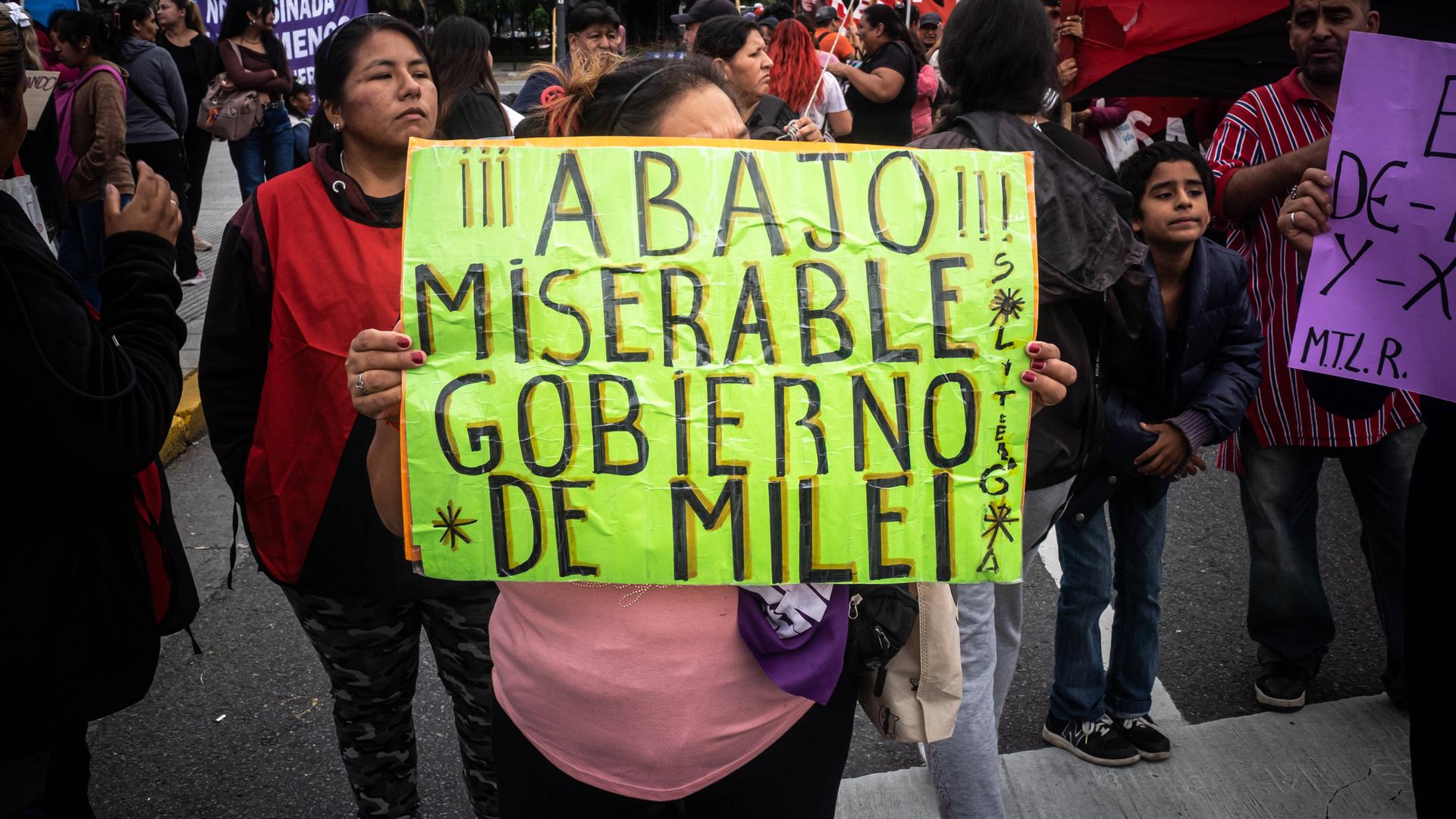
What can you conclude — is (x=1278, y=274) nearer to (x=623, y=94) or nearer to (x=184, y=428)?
(x=623, y=94)

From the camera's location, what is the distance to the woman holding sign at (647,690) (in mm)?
1566

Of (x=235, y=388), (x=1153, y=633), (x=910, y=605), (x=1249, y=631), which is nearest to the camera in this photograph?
(x=910, y=605)

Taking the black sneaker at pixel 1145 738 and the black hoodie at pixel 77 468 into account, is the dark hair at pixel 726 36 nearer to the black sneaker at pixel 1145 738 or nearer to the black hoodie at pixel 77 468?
the black sneaker at pixel 1145 738

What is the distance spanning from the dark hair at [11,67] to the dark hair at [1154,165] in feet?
8.20

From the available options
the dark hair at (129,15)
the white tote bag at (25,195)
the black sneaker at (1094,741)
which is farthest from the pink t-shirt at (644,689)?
the dark hair at (129,15)

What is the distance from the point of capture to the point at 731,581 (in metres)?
1.59

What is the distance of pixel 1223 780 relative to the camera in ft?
9.91

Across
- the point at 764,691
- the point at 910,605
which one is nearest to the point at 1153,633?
the point at 910,605

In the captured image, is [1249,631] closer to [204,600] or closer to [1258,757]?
[1258,757]

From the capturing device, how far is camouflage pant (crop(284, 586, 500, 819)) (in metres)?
2.36

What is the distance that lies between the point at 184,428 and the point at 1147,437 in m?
4.49

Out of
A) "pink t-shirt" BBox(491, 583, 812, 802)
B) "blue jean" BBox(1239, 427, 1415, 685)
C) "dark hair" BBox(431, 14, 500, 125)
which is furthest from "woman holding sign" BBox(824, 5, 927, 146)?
"pink t-shirt" BBox(491, 583, 812, 802)

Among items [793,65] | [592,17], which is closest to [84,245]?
[592,17]

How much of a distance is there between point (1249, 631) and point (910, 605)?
6.84 feet
